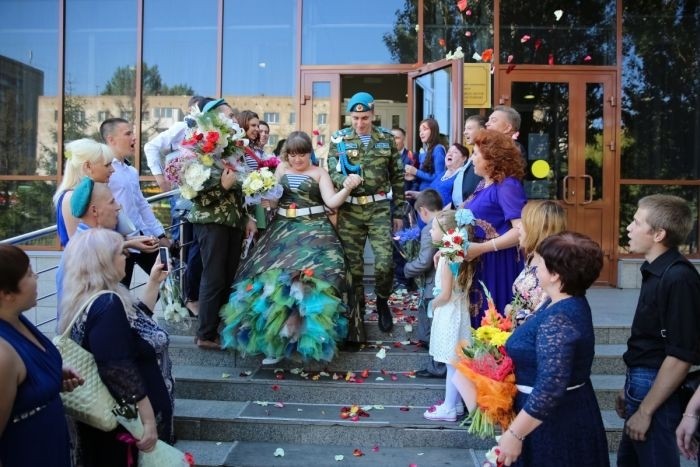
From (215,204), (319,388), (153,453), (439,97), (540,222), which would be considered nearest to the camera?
(153,453)

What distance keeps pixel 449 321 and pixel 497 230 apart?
2.23 feet

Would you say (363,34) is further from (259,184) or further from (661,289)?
(661,289)

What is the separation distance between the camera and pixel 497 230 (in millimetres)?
4438

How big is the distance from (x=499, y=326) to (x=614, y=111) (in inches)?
251

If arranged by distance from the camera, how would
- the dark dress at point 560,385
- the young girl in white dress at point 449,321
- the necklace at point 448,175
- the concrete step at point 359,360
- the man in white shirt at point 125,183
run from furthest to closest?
the necklace at point 448,175, the concrete step at point 359,360, the man in white shirt at point 125,183, the young girl in white dress at point 449,321, the dark dress at point 560,385

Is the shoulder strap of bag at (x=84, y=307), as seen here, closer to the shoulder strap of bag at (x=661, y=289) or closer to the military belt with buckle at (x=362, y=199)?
the shoulder strap of bag at (x=661, y=289)

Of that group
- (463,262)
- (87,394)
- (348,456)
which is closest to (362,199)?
(463,262)

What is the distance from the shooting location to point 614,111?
8.73 m

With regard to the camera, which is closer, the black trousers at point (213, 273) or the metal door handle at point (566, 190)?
the black trousers at point (213, 273)

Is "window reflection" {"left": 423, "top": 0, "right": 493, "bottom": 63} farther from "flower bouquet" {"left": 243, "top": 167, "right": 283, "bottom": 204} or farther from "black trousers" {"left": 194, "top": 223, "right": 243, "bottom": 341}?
"black trousers" {"left": 194, "top": 223, "right": 243, "bottom": 341}

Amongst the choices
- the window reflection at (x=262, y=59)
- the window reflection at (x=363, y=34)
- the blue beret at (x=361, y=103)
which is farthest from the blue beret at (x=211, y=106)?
the window reflection at (x=363, y=34)

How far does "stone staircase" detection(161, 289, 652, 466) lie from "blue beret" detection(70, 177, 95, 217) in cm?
161

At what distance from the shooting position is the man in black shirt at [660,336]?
2.78 m

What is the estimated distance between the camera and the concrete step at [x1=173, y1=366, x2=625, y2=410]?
4867mm
